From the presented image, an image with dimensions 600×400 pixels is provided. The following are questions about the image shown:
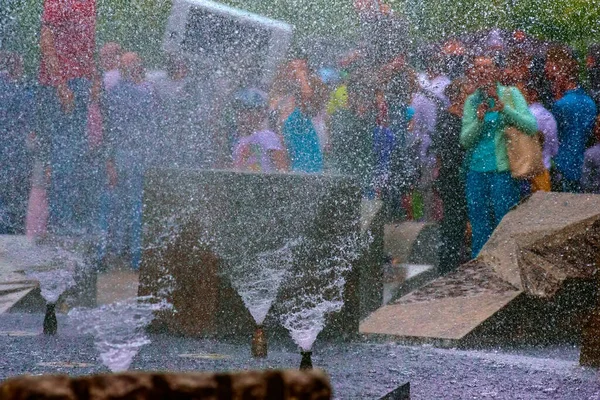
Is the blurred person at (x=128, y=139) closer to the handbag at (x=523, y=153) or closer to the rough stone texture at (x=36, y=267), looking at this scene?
the rough stone texture at (x=36, y=267)

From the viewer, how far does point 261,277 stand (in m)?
3.73

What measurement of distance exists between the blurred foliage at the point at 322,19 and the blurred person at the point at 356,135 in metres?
0.43

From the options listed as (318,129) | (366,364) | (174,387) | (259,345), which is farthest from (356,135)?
(174,387)

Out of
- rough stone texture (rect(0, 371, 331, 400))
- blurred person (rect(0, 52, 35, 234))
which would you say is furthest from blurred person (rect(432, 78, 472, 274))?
rough stone texture (rect(0, 371, 331, 400))

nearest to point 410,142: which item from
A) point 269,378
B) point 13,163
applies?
point 13,163

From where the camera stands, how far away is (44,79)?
5.65 meters

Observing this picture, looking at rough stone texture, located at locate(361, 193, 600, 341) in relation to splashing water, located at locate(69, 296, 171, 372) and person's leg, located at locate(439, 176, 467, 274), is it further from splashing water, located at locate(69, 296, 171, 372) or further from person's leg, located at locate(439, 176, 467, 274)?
splashing water, located at locate(69, 296, 171, 372)

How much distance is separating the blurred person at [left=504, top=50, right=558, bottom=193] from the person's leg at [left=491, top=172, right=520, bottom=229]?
0.32 feet

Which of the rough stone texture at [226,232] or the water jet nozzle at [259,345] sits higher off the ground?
the rough stone texture at [226,232]

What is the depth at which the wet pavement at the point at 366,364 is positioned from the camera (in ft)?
9.39

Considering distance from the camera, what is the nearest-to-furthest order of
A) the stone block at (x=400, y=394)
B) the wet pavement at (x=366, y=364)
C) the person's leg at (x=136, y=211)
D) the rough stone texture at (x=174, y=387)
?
the rough stone texture at (x=174, y=387) → the stone block at (x=400, y=394) → the wet pavement at (x=366, y=364) → the person's leg at (x=136, y=211)

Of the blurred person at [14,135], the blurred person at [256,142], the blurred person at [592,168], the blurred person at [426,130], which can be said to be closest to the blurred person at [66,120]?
the blurred person at [14,135]

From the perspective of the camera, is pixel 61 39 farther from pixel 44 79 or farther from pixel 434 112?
pixel 434 112

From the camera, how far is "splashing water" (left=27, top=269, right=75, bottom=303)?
4.26 metres
